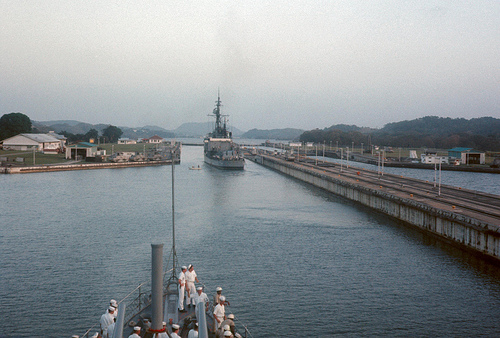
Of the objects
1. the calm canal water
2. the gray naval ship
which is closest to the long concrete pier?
the calm canal water

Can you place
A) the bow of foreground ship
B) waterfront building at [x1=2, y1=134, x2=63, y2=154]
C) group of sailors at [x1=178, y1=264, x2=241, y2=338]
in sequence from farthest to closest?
waterfront building at [x1=2, y1=134, x2=63, y2=154]
group of sailors at [x1=178, y1=264, x2=241, y2=338]
the bow of foreground ship

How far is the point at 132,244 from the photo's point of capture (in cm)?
3609

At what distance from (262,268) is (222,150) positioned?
10519 centimetres

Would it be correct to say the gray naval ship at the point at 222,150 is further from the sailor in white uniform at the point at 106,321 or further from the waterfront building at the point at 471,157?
the sailor in white uniform at the point at 106,321

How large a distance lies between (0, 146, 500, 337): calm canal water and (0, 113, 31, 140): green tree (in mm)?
102768

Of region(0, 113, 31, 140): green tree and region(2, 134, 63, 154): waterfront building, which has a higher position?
region(0, 113, 31, 140): green tree

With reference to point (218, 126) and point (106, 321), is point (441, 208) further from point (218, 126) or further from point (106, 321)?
point (218, 126)

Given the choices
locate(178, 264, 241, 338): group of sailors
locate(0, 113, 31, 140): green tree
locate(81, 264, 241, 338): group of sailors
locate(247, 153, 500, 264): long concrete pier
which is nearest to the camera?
locate(81, 264, 241, 338): group of sailors

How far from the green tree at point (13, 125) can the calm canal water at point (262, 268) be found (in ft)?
337

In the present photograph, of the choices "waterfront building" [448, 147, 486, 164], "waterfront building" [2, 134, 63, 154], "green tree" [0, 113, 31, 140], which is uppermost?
"green tree" [0, 113, 31, 140]

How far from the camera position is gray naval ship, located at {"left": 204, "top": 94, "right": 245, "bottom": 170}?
11288 centimetres

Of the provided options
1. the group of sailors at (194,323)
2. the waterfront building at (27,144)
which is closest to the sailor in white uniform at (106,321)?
the group of sailors at (194,323)

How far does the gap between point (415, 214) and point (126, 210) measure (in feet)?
108

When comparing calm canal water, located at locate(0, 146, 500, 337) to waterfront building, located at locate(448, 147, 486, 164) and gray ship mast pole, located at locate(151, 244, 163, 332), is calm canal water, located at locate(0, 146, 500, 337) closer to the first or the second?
gray ship mast pole, located at locate(151, 244, 163, 332)
